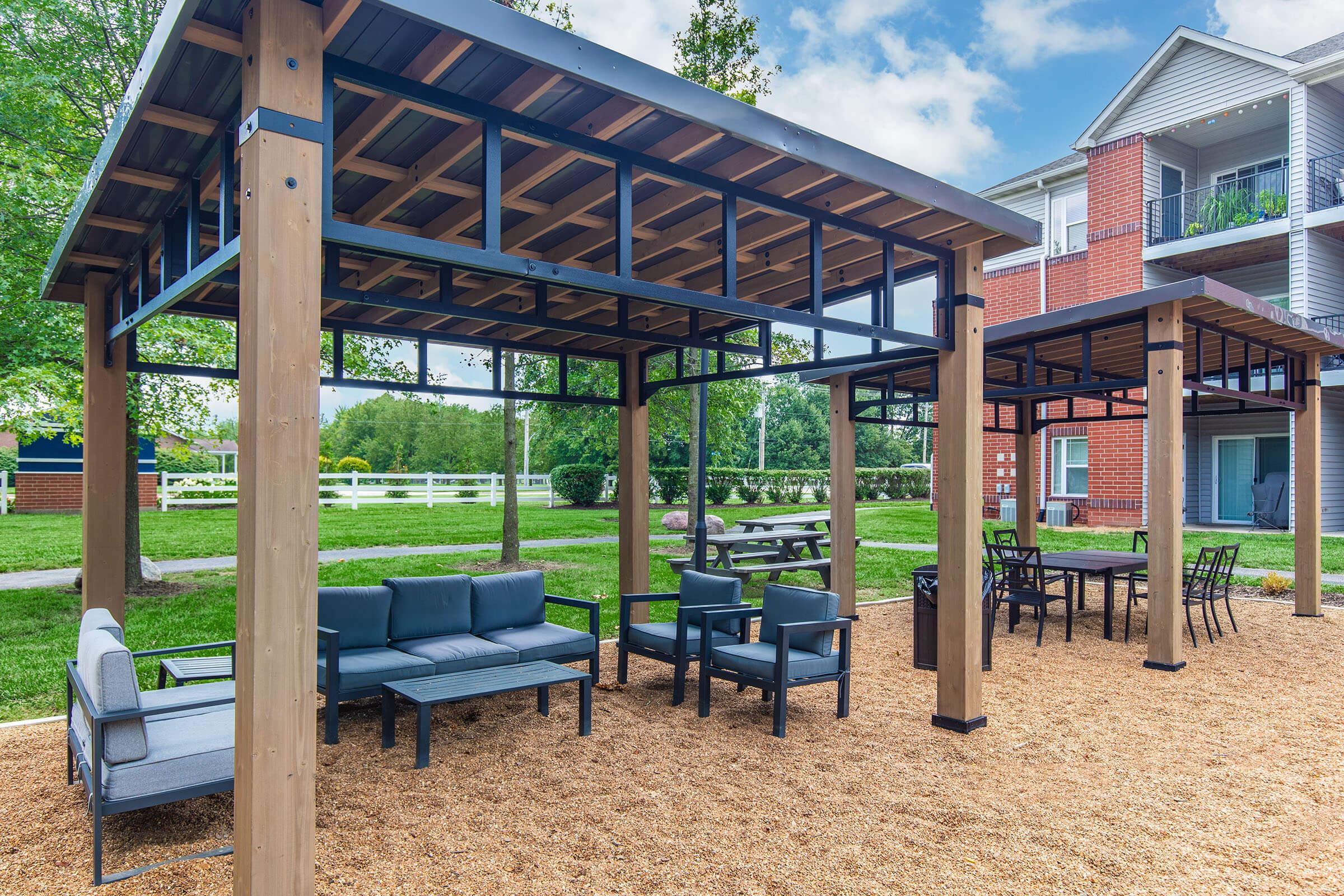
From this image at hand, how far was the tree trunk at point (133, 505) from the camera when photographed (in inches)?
390

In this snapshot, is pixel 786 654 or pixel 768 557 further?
pixel 768 557

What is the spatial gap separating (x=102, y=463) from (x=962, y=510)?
6.33m

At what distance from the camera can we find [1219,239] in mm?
17609

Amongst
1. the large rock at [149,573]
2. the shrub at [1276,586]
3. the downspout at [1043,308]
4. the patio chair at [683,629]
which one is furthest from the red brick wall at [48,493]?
the shrub at [1276,586]

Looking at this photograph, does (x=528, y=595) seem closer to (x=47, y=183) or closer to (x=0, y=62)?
(x=47, y=183)

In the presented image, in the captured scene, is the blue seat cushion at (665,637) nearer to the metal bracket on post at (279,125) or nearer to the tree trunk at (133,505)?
the metal bracket on post at (279,125)

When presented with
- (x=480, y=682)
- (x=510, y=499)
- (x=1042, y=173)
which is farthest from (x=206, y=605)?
(x=1042, y=173)

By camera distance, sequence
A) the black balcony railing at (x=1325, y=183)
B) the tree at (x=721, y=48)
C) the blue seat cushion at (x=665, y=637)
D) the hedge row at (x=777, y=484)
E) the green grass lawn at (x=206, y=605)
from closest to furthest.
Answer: the blue seat cushion at (x=665, y=637) < the green grass lawn at (x=206, y=605) < the tree at (x=721, y=48) < the black balcony railing at (x=1325, y=183) < the hedge row at (x=777, y=484)

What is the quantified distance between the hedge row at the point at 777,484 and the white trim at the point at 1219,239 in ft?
40.3

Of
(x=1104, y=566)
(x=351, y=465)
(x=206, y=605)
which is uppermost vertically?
(x=351, y=465)

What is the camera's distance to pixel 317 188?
2.88 metres

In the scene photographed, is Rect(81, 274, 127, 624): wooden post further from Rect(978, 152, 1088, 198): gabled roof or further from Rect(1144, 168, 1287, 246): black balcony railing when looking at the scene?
Rect(978, 152, 1088, 198): gabled roof

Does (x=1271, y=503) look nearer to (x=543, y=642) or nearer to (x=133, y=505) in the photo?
(x=543, y=642)

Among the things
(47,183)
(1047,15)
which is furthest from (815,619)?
(1047,15)
